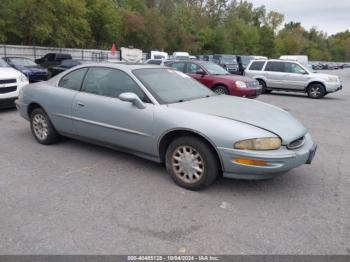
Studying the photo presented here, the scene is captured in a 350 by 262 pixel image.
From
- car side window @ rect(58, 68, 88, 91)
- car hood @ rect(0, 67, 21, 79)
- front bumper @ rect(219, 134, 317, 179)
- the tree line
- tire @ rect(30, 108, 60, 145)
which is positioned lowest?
tire @ rect(30, 108, 60, 145)

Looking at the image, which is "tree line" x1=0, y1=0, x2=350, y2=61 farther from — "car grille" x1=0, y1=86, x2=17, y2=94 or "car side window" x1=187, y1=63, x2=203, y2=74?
"car grille" x1=0, y1=86, x2=17, y2=94

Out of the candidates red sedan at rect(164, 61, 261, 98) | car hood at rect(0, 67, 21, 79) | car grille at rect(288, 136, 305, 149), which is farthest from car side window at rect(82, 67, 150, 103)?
red sedan at rect(164, 61, 261, 98)

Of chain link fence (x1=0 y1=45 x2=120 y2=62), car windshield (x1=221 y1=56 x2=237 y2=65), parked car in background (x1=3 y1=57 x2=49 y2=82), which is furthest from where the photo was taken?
car windshield (x1=221 y1=56 x2=237 y2=65)

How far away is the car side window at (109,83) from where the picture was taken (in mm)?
4792

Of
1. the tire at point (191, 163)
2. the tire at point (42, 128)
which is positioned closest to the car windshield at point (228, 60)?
the tire at point (42, 128)

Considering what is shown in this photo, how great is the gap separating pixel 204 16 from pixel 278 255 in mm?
74467

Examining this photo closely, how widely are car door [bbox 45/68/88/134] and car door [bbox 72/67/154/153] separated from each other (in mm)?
125

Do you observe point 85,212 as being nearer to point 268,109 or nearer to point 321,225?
point 321,225

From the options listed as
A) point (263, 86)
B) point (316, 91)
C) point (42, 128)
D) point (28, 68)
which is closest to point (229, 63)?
point (263, 86)

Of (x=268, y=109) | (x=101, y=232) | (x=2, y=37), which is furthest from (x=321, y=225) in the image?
(x=2, y=37)

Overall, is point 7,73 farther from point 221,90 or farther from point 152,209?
point 152,209

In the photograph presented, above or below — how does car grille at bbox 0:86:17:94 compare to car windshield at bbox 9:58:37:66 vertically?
below

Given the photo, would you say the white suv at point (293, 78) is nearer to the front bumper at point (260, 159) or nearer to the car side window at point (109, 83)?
the car side window at point (109, 83)

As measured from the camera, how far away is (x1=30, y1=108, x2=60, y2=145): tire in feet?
19.3
